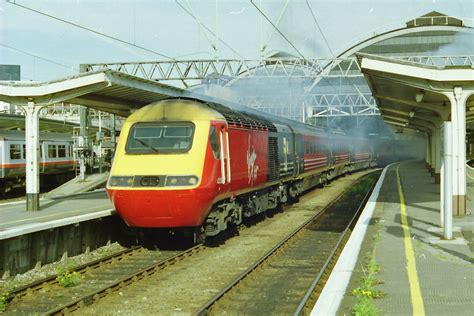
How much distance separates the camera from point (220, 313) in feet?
25.9

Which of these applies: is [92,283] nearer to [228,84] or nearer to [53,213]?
[53,213]

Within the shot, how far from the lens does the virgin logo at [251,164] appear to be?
46.4 feet

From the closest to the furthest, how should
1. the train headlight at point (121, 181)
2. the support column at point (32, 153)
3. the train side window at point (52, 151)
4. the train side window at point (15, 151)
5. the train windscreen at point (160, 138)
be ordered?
the train headlight at point (121, 181) < the train windscreen at point (160, 138) < the support column at point (32, 153) < the train side window at point (15, 151) < the train side window at point (52, 151)

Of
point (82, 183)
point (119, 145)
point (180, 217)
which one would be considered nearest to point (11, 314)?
point (180, 217)

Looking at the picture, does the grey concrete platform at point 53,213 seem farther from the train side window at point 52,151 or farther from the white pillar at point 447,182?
the train side window at point 52,151

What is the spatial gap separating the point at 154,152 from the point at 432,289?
625cm

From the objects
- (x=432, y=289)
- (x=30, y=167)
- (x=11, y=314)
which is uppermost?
(x=30, y=167)

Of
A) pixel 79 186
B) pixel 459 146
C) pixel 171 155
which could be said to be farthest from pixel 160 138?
pixel 79 186

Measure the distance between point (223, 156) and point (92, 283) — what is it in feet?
12.4

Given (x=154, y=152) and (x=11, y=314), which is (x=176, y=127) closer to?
(x=154, y=152)

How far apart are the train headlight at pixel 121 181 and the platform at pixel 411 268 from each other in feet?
14.1

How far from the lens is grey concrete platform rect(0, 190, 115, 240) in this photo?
1119 cm

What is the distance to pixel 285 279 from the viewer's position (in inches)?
388

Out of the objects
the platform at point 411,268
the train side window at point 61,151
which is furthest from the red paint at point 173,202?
the train side window at point 61,151
